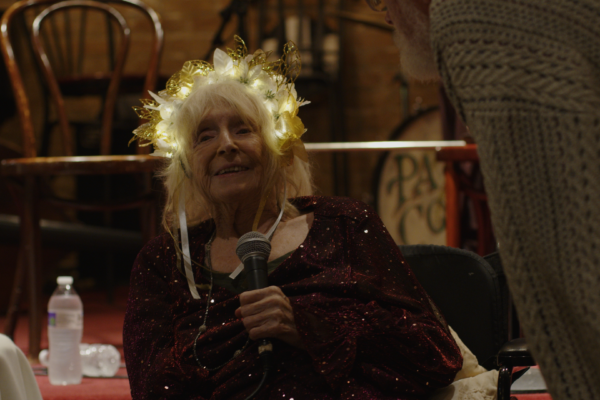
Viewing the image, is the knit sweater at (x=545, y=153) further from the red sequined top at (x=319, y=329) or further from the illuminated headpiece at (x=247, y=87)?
the illuminated headpiece at (x=247, y=87)

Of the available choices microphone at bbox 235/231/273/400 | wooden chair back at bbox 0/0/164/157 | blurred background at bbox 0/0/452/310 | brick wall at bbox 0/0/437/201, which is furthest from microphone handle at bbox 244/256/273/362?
brick wall at bbox 0/0/437/201

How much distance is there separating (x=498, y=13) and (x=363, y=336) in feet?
2.45

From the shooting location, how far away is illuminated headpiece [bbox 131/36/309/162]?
1666 millimetres

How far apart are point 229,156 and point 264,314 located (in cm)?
42

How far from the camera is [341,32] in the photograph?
5191 mm

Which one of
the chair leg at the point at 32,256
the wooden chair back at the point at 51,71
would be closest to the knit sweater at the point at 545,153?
the chair leg at the point at 32,256

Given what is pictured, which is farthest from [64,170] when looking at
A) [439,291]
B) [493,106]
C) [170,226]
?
[493,106]

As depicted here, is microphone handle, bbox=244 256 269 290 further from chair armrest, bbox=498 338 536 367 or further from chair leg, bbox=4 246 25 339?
chair leg, bbox=4 246 25 339

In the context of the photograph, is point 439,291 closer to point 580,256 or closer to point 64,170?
point 580,256

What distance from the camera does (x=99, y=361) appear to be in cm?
256

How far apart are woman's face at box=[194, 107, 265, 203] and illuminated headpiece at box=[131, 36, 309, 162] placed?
0.09m

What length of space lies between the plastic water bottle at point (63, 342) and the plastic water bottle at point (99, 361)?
13 cm

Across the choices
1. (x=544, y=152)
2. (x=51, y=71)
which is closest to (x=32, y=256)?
(x=51, y=71)

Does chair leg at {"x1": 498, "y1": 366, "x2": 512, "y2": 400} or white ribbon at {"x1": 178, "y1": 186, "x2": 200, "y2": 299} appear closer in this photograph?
chair leg at {"x1": 498, "y1": 366, "x2": 512, "y2": 400}
